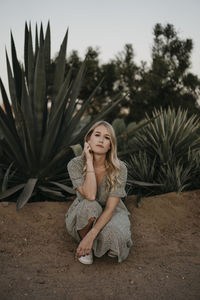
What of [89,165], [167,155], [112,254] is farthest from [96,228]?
[167,155]

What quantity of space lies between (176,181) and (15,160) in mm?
1925

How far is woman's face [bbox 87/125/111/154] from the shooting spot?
2593 mm

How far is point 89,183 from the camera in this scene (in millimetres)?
2510

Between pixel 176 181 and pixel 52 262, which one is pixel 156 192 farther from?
pixel 52 262

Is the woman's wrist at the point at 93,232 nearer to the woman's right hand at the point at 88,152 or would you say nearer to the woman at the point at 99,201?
the woman at the point at 99,201

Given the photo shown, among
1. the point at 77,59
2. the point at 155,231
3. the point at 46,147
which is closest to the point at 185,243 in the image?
the point at 155,231

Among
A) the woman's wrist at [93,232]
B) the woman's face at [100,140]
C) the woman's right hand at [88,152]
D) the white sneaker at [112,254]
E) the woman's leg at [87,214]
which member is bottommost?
the white sneaker at [112,254]

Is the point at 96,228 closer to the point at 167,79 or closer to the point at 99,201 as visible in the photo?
the point at 99,201

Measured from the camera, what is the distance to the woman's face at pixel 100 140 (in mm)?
2593

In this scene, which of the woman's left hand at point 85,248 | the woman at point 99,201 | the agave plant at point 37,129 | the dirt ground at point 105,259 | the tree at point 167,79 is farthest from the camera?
the tree at point 167,79

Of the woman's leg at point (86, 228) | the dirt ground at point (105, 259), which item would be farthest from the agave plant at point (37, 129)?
the woman's leg at point (86, 228)

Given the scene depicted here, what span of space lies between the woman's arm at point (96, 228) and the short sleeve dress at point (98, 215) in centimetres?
4

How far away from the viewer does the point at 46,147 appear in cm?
340

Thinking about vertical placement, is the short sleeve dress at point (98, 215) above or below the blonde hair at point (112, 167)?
below
